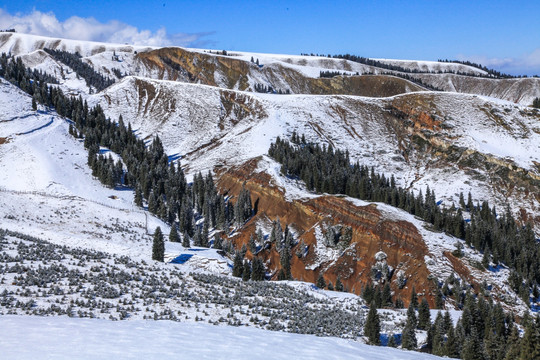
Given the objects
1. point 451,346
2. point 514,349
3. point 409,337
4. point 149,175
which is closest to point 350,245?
point 451,346

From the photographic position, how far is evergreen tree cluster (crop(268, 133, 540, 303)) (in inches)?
3113

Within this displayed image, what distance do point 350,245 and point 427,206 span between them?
24.7m

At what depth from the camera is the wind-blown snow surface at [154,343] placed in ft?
50.8

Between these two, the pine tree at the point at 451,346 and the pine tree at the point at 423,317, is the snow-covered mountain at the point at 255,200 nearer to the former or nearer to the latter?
the pine tree at the point at 423,317

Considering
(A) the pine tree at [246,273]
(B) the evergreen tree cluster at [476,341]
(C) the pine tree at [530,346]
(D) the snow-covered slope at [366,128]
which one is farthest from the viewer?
(D) the snow-covered slope at [366,128]

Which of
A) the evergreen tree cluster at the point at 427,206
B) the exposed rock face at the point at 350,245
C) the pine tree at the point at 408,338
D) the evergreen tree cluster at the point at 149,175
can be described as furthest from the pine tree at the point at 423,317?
the evergreen tree cluster at the point at 149,175

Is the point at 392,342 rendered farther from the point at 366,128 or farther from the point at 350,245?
the point at 366,128

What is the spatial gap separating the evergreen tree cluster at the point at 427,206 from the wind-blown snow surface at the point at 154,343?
62085 mm

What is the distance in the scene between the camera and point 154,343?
17.2 m

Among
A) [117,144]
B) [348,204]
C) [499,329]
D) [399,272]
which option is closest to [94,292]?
[499,329]

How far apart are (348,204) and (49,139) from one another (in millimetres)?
77015

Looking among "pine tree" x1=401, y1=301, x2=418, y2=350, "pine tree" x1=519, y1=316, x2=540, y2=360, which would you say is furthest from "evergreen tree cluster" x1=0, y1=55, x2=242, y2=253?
"pine tree" x1=519, y1=316, x2=540, y2=360

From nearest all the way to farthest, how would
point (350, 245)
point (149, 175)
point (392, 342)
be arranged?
point (392, 342) → point (350, 245) → point (149, 175)

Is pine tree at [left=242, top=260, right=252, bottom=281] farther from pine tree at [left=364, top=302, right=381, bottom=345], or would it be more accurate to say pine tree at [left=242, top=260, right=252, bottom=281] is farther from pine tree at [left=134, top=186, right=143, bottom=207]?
pine tree at [left=134, top=186, right=143, bottom=207]
